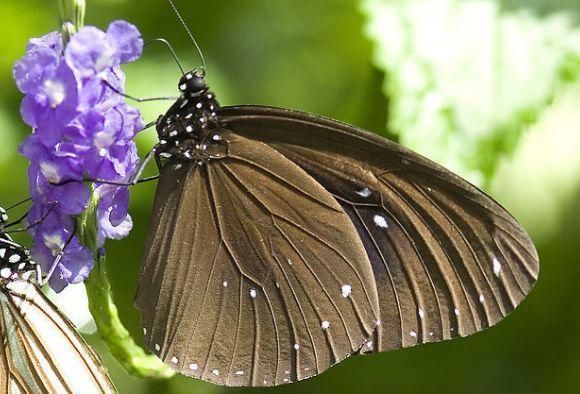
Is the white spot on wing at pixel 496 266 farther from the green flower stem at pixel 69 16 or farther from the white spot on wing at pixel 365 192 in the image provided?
the green flower stem at pixel 69 16

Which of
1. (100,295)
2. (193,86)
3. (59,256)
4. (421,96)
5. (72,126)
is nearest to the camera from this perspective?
(72,126)

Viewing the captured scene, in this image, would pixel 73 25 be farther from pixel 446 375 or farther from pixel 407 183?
pixel 446 375

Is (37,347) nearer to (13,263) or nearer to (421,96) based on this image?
(13,263)

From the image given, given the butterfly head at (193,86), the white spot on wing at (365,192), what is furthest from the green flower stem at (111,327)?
the white spot on wing at (365,192)

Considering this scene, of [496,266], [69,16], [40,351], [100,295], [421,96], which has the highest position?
[421,96]

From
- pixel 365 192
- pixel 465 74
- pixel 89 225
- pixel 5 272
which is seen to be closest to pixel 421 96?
pixel 465 74

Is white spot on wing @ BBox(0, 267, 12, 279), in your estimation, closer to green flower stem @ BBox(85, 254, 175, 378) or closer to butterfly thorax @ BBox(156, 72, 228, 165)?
green flower stem @ BBox(85, 254, 175, 378)

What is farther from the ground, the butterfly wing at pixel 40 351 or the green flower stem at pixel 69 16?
the green flower stem at pixel 69 16
